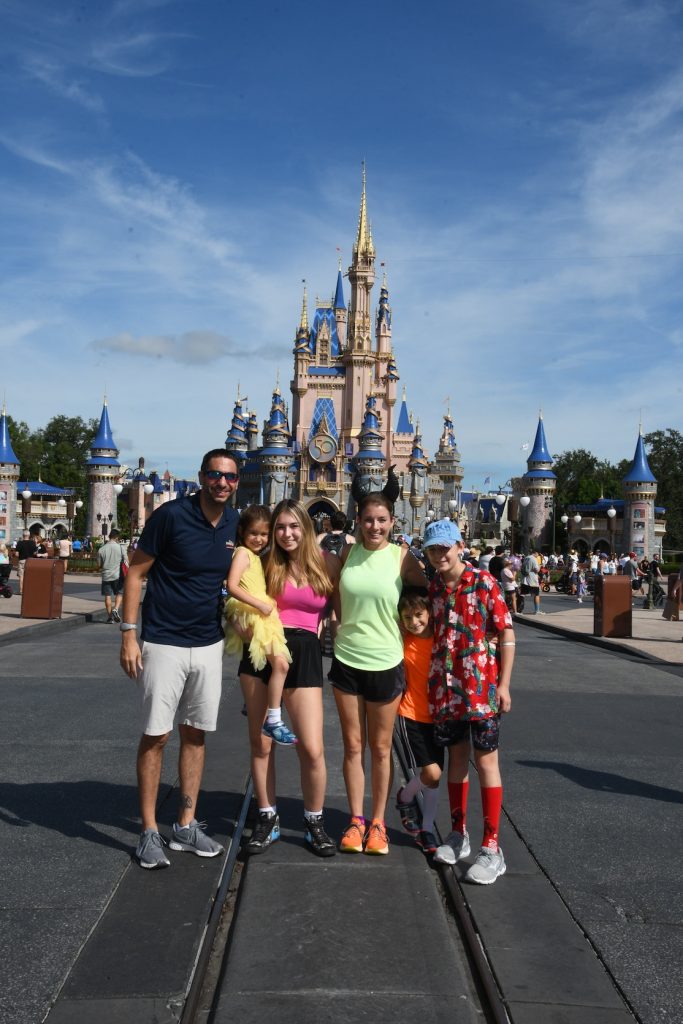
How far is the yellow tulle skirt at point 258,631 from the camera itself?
444 centimetres

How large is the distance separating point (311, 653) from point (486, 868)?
4.18 ft

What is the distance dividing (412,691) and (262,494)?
3242 inches

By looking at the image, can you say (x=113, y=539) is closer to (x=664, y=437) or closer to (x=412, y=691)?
(x=412, y=691)

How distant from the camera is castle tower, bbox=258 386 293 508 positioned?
276 ft

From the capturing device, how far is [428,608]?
4590 millimetres

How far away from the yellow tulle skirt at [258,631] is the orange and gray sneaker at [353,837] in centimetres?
87

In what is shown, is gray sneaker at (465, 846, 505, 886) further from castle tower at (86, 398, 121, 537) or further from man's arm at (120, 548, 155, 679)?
castle tower at (86, 398, 121, 537)

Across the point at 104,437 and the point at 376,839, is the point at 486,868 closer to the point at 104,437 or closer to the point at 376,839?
the point at 376,839

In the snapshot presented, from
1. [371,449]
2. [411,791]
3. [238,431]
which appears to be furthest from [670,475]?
[411,791]

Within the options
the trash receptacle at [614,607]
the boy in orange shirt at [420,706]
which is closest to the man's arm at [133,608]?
the boy in orange shirt at [420,706]

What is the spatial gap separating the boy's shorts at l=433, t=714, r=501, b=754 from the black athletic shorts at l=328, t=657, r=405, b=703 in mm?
279

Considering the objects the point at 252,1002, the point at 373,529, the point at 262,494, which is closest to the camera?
the point at 252,1002

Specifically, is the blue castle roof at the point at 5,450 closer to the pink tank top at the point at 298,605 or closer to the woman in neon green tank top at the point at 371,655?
the pink tank top at the point at 298,605

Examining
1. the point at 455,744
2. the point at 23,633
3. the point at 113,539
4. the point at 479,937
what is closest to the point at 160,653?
the point at 455,744
